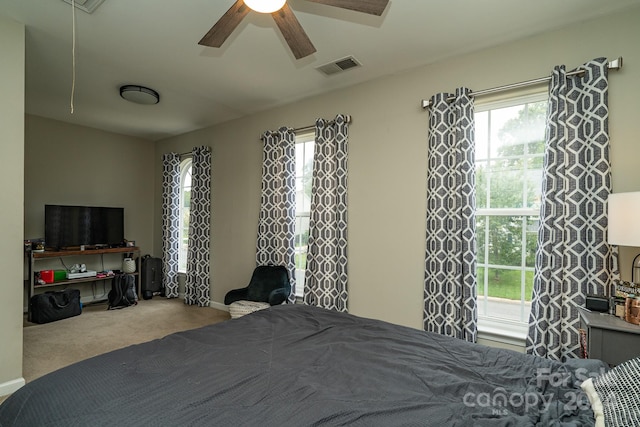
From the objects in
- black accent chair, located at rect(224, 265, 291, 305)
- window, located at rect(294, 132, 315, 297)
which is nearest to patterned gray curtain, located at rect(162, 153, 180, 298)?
black accent chair, located at rect(224, 265, 291, 305)

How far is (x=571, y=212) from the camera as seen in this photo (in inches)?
86.8

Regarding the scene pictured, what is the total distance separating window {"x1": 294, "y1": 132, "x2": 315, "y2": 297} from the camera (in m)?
3.94

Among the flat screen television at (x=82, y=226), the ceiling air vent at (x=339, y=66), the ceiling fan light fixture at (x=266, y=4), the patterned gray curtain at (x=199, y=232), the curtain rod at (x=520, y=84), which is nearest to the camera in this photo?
the ceiling fan light fixture at (x=266, y=4)

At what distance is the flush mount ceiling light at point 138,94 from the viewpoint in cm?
347

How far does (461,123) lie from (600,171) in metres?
1.02

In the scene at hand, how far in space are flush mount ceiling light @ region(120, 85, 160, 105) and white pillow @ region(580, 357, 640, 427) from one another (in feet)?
14.3

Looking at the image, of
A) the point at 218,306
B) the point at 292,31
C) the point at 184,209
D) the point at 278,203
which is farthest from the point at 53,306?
the point at 292,31

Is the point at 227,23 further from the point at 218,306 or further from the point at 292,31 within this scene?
the point at 218,306

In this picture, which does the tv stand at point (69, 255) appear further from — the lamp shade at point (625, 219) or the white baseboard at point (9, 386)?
the lamp shade at point (625, 219)

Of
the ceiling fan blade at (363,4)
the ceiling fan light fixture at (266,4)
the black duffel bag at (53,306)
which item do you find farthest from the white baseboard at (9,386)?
the ceiling fan blade at (363,4)

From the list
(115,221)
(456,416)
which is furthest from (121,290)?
(456,416)

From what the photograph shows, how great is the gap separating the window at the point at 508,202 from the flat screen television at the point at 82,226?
545 centimetres

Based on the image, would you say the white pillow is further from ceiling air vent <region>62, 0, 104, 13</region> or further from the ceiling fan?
ceiling air vent <region>62, 0, 104, 13</region>

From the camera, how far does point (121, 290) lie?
4707 millimetres
